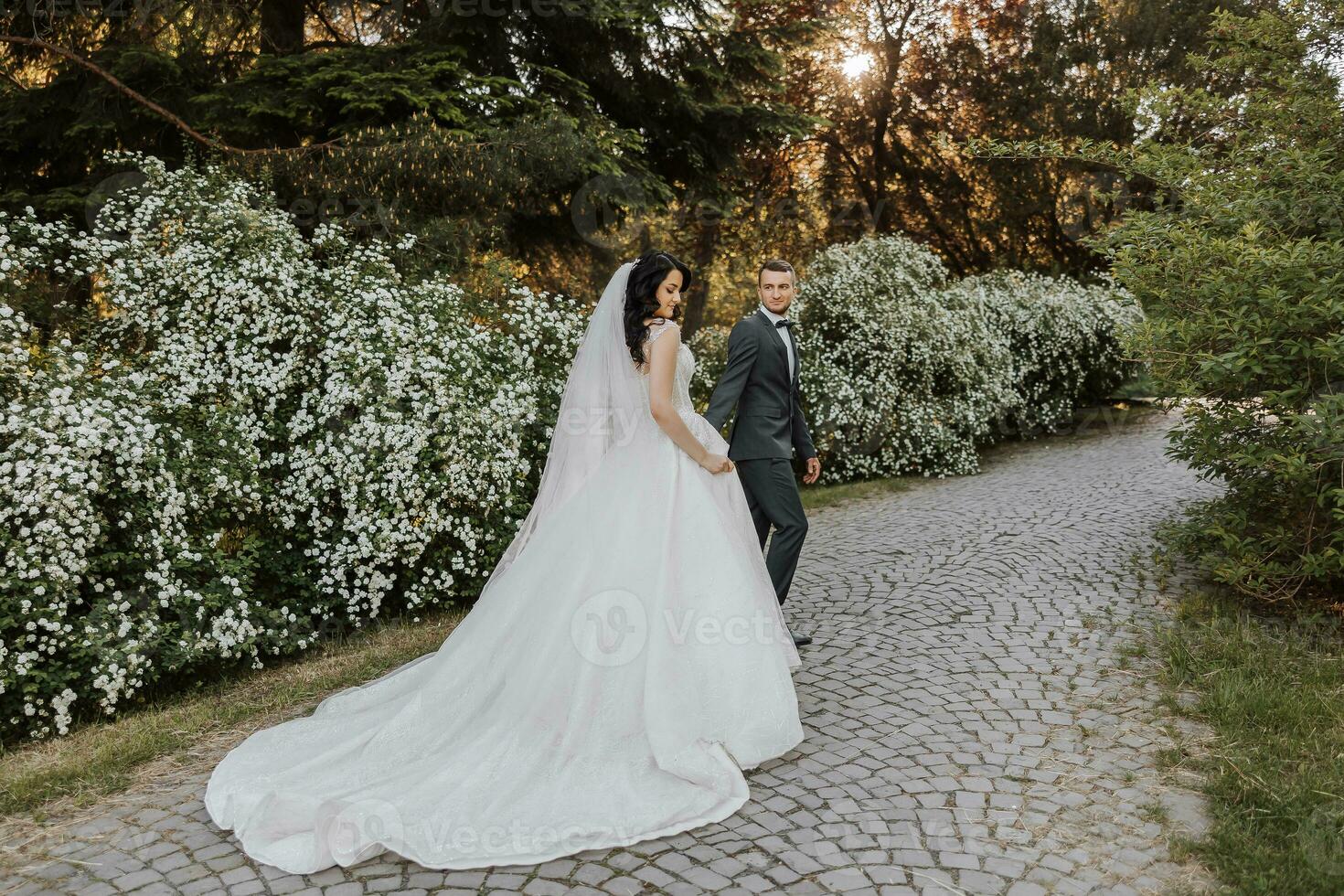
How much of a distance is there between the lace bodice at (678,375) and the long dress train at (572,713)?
2 centimetres

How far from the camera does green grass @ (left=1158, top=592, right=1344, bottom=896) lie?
9.66 feet

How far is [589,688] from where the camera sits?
3645 millimetres

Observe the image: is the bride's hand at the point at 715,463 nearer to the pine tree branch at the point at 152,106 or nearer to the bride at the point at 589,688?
the bride at the point at 589,688

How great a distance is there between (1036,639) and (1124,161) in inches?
133

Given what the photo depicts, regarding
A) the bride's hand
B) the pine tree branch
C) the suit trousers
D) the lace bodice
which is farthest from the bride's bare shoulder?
the pine tree branch

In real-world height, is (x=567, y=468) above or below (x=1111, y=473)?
above

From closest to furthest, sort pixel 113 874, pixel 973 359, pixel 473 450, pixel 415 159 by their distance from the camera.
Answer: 1. pixel 113 874
2. pixel 473 450
3. pixel 415 159
4. pixel 973 359

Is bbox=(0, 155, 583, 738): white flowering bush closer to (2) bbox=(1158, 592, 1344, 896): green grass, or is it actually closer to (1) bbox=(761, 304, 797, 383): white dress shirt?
(1) bbox=(761, 304, 797, 383): white dress shirt

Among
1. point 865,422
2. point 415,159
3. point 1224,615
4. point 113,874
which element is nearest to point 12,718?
point 113,874

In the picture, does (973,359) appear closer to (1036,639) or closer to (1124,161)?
(1124,161)

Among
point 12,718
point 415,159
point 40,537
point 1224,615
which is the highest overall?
point 415,159

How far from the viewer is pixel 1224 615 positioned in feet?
17.5
